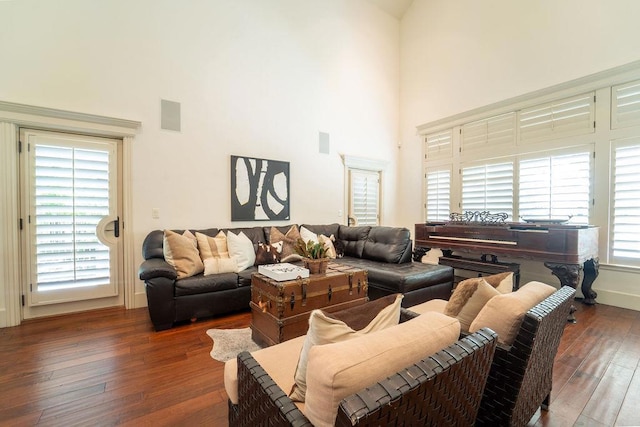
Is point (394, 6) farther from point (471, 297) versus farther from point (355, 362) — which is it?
point (355, 362)

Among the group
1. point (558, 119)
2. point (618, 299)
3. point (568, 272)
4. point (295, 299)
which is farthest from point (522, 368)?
point (558, 119)

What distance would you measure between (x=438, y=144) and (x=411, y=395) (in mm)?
5501

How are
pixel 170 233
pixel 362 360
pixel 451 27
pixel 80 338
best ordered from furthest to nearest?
pixel 451 27
pixel 170 233
pixel 80 338
pixel 362 360

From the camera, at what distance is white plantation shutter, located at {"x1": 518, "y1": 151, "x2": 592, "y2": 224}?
374 cm

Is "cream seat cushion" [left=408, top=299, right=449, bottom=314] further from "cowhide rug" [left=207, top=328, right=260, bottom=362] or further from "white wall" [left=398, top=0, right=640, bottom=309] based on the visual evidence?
"white wall" [left=398, top=0, right=640, bottom=309]

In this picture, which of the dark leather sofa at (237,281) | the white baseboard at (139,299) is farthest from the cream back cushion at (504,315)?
the white baseboard at (139,299)

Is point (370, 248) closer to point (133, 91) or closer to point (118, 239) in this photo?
point (118, 239)

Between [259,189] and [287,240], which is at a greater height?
[259,189]

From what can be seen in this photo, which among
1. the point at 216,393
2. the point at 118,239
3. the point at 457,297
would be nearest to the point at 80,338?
the point at 118,239

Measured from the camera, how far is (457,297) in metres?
1.49

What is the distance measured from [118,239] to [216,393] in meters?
2.56

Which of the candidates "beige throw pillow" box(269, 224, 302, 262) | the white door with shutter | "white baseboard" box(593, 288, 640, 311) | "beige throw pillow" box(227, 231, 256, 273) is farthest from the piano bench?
the white door with shutter

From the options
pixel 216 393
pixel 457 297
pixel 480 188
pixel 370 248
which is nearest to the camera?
pixel 457 297

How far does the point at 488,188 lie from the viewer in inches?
185
